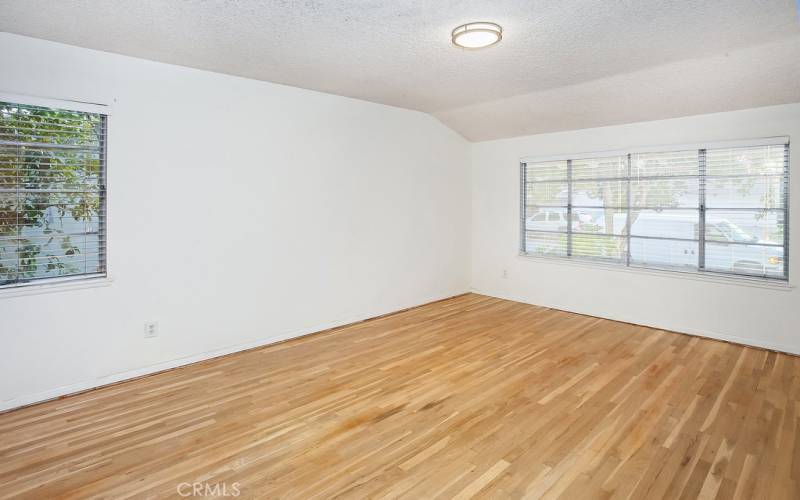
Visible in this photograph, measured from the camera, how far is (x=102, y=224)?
3.29 meters

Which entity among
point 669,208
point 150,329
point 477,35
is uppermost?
point 477,35

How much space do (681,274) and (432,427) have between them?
348 centimetres

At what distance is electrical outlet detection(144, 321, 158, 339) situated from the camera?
11.5 ft

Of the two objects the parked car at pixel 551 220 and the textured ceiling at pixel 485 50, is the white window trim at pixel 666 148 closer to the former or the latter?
the textured ceiling at pixel 485 50

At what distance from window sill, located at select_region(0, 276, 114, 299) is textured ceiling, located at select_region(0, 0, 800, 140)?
1696mm

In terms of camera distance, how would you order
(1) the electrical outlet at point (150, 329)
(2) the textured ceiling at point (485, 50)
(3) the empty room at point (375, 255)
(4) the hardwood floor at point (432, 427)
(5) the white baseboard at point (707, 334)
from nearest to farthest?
1. (4) the hardwood floor at point (432, 427)
2. (3) the empty room at point (375, 255)
3. (2) the textured ceiling at point (485, 50)
4. (1) the electrical outlet at point (150, 329)
5. (5) the white baseboard at point (707, 334)

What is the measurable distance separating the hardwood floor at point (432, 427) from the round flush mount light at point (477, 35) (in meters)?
2.48

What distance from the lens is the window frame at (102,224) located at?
9.64ft

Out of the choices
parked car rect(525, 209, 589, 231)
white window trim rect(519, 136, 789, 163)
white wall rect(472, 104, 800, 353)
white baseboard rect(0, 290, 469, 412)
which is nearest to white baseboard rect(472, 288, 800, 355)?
white wall rect(472, 104, 800, 353)

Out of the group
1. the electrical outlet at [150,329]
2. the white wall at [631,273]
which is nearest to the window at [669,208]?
the white wall at [631,273]

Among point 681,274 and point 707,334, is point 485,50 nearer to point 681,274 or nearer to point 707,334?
point 681,274

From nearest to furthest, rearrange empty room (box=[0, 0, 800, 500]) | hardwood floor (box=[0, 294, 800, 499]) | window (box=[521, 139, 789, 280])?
1. hardwood floor (box=[0, 294, 800, 499])
2. empty room (box=[0, 0, 800, 500])
3. window (box=[521, 139, 789, 280])

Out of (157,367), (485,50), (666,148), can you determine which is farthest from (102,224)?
(666,148)

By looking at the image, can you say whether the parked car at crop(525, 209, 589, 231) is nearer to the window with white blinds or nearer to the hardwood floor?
the hardwood floor
